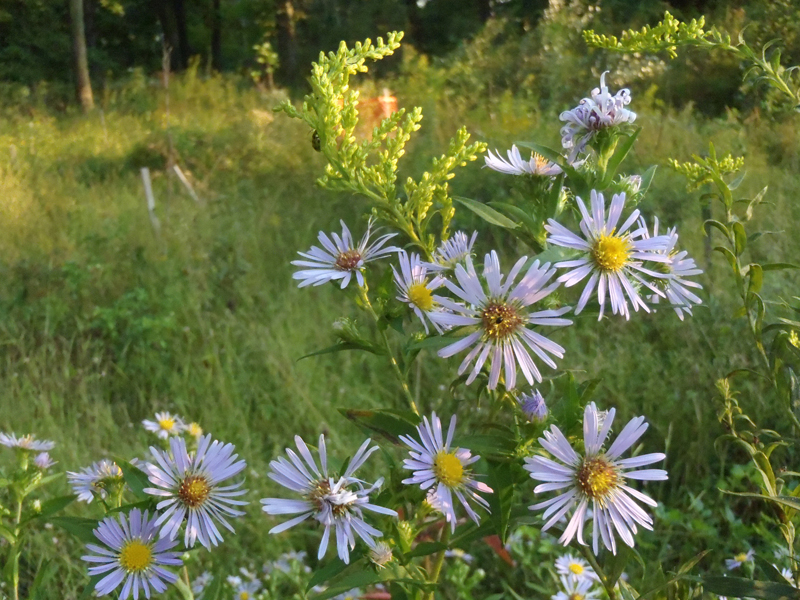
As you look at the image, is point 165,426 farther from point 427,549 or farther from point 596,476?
point 596,476

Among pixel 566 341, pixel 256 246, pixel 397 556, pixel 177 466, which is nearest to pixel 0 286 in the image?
pixel 256 246

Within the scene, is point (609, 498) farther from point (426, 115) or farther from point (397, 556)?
point (426, 115)

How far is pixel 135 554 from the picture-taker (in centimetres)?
61

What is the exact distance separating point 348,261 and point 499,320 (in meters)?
0.19

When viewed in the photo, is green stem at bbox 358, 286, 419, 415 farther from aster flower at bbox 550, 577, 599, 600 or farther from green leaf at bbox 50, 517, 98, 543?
aster flower at bbox 550, 577, 599, 600

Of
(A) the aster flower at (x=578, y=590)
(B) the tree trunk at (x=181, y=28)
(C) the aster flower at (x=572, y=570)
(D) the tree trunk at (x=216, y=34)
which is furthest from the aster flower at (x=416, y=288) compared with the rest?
(D) the tree trunk at (x=216, y=34)

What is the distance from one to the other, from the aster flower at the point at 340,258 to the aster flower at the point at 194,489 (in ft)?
0.56

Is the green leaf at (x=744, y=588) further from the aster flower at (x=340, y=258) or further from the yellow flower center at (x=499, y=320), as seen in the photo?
the aster flower at (x=340, y=258)

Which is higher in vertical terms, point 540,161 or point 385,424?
point 540,161

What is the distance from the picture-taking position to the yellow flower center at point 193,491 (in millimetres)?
601

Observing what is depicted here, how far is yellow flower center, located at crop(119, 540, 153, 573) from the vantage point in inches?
23.8

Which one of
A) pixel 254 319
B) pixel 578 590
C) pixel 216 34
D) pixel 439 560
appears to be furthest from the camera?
pixel 216 34

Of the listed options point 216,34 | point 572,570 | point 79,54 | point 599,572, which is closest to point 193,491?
point 599,572

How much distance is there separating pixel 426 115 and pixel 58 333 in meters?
2.33
